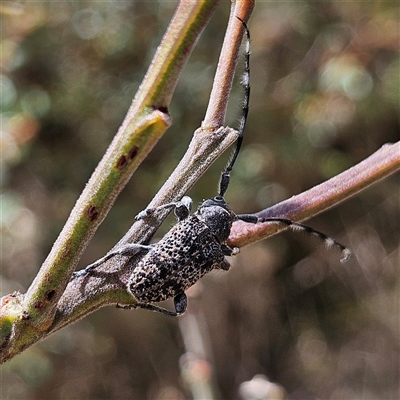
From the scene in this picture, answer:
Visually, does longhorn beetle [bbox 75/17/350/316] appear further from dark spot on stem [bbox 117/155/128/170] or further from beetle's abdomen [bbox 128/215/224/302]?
dark spot on stem [bbox 117/155/128/170]

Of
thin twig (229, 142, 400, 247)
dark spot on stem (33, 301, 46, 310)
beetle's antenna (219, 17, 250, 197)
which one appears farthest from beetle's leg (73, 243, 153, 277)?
beetle's antenna (219, 17, 250, 197)

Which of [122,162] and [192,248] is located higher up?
[122,162]

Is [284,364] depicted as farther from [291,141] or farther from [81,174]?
[81,174]

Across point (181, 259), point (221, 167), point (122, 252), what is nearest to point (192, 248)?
point (181, 259)

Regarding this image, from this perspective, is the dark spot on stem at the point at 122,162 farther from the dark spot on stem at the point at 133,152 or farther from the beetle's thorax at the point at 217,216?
the beetle's thorax at the point at 217,216

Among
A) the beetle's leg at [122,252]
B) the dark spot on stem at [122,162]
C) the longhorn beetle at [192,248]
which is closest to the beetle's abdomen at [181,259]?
the longhorn beetle at [192,248]

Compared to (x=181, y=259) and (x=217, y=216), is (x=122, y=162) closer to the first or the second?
(x=181, y=259)

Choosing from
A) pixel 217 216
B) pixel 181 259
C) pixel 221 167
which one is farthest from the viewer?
pixel 221 167
